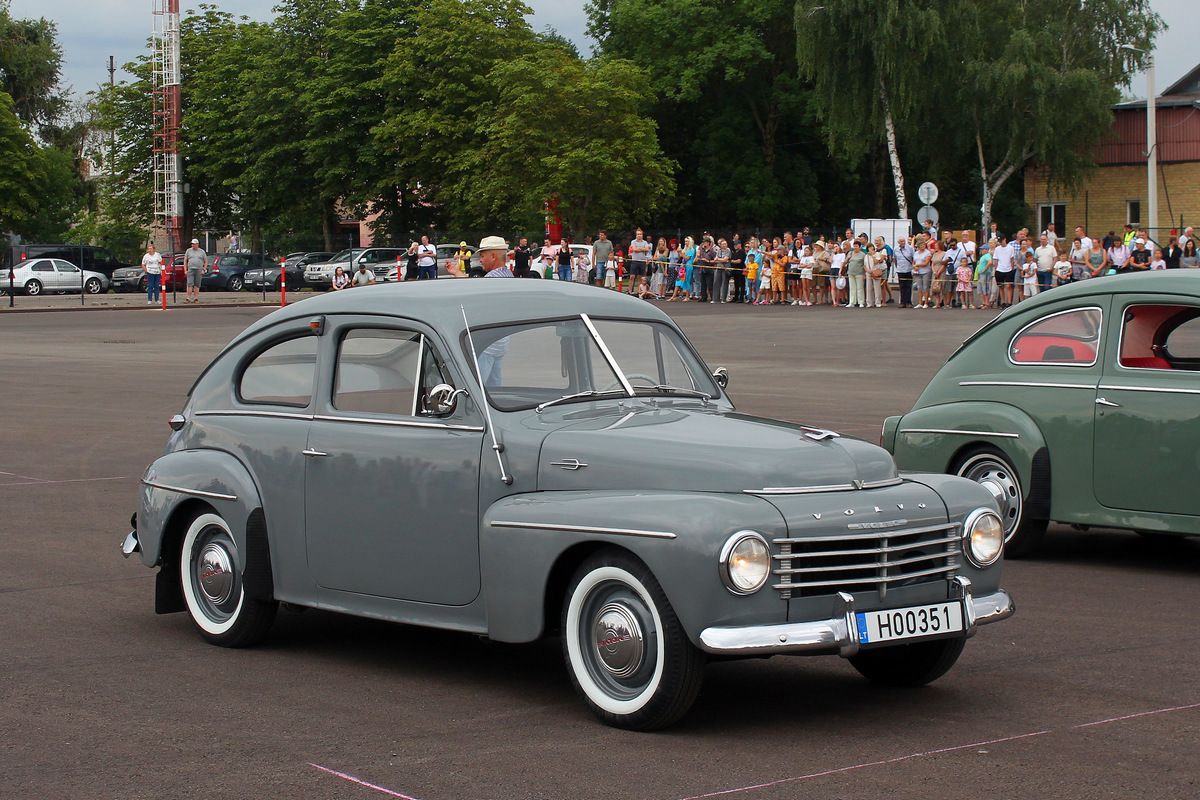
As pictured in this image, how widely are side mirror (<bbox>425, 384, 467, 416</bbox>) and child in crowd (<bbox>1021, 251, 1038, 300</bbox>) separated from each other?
29.6 meters

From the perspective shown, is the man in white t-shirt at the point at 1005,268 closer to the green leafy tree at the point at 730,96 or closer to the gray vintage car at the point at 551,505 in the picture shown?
the gray vintage car at the point at 551,505

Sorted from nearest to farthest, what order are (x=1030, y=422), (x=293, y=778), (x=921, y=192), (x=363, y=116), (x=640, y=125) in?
(x=293, y=778)
(x=1030, y=422)
(x=921, y=192)
(x=640, y=125)
(x=363, y=116)

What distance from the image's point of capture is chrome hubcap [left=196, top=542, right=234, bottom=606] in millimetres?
6902

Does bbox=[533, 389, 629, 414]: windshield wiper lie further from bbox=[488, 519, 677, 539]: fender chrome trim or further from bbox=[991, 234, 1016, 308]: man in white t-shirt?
bbox=[991, 234, 1016, 308]: man in white t-shirt

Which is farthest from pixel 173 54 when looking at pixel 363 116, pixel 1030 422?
pixel 1030 422

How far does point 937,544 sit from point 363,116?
219 ft

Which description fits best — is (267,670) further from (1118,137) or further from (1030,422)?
(1118,137)

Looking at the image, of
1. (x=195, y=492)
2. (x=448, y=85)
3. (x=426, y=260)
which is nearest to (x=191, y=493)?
(x=195, y=492)

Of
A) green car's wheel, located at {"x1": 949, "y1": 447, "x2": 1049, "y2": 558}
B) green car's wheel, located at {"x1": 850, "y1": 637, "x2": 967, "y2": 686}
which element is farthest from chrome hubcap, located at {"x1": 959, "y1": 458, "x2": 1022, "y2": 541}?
green car's wheel, located at {"x1": 850, "y1": 637, "x2": 967, "y2": 686}

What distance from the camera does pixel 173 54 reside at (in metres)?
74.2

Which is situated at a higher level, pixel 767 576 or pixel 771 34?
pixel 771 34

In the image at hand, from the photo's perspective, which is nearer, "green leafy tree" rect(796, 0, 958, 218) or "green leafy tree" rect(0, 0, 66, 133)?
"green leafy tree" rect(796, 0, 958, 218)

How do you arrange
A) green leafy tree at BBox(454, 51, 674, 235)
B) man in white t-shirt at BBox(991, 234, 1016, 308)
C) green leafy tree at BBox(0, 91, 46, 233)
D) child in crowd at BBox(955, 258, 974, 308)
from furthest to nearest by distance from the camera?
green leafy tree at BBox(0, 91, 46, 233) < green leafy tree at BBox(454, 51, 674, 235) < child in crowd at BBox(955, 258, 974, 308) < man in white t-shirt at BBox(991, 234, 1016, 308)

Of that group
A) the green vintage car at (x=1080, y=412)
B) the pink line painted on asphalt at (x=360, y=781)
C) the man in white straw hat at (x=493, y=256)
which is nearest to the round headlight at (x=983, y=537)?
the pink line painted on asphalt at (x=360, y=781)
